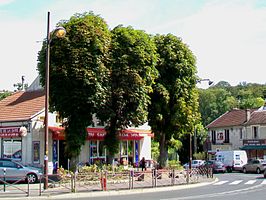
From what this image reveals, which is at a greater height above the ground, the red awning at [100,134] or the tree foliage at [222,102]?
the tree foliage at [222,102]

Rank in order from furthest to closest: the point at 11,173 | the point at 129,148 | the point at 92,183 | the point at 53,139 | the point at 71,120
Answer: the point at 129,148, the point at 53,139, the point at 71,120, the point at 11,173, the point at 92,183

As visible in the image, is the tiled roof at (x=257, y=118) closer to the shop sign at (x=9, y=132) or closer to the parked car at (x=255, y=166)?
the parked car at (x=255, y=166)

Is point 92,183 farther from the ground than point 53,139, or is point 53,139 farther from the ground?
point 53,139

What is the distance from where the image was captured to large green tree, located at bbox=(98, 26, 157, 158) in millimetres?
30734

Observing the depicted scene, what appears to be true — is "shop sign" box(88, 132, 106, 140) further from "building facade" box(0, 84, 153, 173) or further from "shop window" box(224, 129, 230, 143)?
"shop window" box(224, 129, 230, 143)

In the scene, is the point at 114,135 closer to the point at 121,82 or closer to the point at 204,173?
the point at 121,82

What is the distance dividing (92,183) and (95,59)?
25.9 feet

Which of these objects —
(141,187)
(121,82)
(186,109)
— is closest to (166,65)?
(186,109)

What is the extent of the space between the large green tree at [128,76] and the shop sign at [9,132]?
7051 mm

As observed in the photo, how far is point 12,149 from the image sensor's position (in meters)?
36.0

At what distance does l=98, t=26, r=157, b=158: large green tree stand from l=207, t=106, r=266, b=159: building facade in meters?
33.4

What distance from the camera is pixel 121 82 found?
30781mm

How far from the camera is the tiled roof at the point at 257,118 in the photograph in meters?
65.2

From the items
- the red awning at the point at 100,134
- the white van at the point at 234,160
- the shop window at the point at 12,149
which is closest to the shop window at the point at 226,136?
the white van at the point at 234,160
